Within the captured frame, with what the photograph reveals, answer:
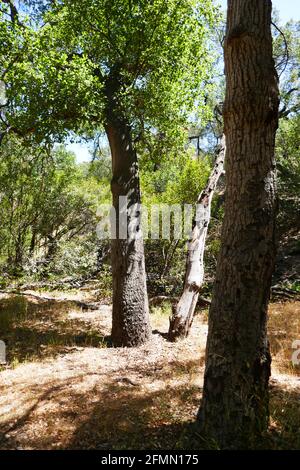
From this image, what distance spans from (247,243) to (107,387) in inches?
114

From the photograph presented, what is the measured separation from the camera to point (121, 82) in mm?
6859

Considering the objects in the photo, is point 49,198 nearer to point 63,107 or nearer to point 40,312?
point 40,312

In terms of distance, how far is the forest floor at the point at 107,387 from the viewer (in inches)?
149

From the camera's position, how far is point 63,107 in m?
5.88

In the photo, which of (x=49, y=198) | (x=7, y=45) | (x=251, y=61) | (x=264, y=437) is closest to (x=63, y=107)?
(x=7, y=45)

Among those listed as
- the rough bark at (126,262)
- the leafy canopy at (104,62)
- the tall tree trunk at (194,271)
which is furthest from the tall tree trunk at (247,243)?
the tall tree trunk at (194,271)

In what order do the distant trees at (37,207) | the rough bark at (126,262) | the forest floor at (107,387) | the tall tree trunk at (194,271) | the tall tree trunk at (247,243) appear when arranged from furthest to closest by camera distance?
1. the distant trees at (37,207)
2. the tall tree trunk at (194,271)
3. the rough bark at (126,262)
4. the forest floor at (107,387)
5. the tall tree trunk at (247,243)

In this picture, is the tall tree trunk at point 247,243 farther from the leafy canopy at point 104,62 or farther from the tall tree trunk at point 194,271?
the tall tree trunk at point 194,271

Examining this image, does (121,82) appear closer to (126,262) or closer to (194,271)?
(126,262)

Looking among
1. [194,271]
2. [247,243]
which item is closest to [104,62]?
[194,271]

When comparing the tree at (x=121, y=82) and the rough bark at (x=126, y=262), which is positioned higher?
the tree at (x=121, y=82)

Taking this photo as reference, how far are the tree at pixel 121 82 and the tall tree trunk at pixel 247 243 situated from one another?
292 cm

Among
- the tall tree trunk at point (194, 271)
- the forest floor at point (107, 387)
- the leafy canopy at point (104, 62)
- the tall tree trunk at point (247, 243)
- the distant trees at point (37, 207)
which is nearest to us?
the tall tree trunk at point (247, 243)

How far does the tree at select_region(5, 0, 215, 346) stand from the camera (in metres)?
5.76
